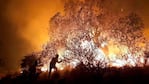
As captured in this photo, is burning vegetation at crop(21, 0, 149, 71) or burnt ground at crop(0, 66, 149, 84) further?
burning vegetation at crop(21, 0, 149, 71)

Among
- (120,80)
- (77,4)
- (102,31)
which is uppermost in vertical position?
(77,4)

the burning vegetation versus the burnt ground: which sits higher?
the burning vegetation

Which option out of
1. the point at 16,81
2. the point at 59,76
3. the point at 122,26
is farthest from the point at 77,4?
the point at 16,81

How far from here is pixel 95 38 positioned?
3603 cm

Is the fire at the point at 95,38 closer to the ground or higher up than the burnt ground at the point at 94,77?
higher up

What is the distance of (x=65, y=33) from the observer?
122 feet

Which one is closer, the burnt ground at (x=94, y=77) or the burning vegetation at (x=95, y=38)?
the burnt ground at (x=94, y=77)

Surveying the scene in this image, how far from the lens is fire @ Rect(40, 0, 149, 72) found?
1342 inches

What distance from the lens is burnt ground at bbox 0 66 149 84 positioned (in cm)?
2822

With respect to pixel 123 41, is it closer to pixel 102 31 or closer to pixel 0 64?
pixel 102 31

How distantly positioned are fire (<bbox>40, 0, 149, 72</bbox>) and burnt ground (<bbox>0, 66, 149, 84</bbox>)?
1.38m

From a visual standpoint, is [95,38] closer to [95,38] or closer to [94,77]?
[95,38]

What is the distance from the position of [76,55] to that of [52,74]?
10.0 feet

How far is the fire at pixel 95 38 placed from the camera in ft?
112
